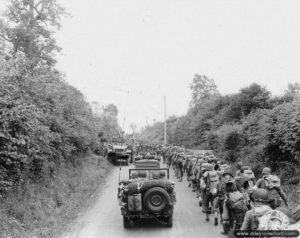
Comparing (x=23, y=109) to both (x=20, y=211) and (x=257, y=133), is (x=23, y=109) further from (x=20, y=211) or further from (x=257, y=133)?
(x=257, y=133)

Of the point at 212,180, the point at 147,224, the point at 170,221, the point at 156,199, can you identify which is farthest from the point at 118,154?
the point at 156,199

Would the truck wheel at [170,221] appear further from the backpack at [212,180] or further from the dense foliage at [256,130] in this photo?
the dense foliage at [256,130]

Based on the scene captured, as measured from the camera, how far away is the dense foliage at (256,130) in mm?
16250

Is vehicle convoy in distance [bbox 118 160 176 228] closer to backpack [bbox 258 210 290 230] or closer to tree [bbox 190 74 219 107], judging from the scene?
backpack [bbox 258 210 290 230]

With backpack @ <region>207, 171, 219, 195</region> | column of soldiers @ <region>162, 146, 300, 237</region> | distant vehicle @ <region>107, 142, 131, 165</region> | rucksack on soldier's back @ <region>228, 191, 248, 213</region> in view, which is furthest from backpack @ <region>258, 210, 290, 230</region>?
A: distant vehicle @ <region>107, 142, 131, 165</region>

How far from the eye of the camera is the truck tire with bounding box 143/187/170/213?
11375 mm

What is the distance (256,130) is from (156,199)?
41.6ft

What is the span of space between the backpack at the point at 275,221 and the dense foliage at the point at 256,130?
10926 millimetres

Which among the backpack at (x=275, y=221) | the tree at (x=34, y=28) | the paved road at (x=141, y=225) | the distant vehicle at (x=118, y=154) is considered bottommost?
the paved road at (x=141, y=225)

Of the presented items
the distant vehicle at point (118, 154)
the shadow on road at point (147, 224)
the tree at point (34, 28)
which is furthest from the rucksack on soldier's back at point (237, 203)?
the distant vehicle at point (118, 154)

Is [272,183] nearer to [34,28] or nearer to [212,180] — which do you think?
[212,180]

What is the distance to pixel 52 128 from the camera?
56.4 ft

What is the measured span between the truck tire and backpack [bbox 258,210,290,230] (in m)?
6.57

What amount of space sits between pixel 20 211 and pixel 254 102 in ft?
74.9
